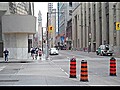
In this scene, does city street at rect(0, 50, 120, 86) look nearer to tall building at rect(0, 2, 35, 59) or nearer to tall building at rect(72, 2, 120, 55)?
tall building at rect(0, 2, 35, 59)

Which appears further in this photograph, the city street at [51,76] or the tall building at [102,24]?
the tall building at [102,24]

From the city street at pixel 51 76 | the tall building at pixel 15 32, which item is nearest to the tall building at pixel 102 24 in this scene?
the tall building at pixel 15 32

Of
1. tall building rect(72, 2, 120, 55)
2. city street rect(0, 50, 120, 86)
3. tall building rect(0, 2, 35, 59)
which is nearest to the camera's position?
city street rect(0, 50, 120, 86)

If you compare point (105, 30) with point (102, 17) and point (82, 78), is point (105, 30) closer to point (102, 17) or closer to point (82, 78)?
point (102, 17)

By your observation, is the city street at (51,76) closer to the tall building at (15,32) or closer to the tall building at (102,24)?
the tall building at (15,32)

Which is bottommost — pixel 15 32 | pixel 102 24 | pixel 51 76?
pixel 51 76

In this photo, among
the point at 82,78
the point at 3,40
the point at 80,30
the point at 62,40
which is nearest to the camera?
the point at 82,78

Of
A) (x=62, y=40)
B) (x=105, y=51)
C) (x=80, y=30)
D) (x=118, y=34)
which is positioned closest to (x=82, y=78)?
(x=105, y=51)

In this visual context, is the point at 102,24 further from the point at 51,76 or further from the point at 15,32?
the point at 51,76

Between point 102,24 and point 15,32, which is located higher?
point 102,24

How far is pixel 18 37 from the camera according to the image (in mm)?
38625

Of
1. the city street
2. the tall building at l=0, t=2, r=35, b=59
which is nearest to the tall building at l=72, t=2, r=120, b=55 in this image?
the tall building at l=0, t=2, r=35, b=59

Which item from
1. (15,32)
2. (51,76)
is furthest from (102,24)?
(51,76)

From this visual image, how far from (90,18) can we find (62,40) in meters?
82.7
